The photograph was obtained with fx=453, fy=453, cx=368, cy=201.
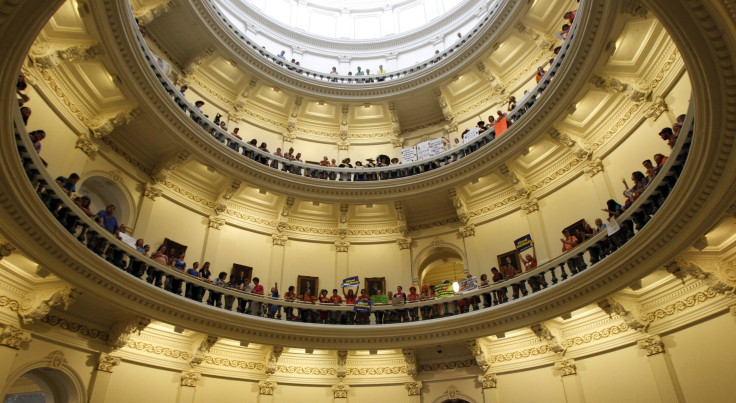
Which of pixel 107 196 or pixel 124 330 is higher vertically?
pixel 107 196

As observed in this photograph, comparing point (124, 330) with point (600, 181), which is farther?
point (600, 181)

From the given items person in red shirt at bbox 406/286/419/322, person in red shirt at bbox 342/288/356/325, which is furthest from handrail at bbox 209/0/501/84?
person in red shirt at bbox 406/286/419/322

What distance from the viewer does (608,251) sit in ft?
36.7

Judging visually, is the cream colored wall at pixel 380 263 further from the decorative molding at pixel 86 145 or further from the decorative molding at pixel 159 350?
the decorative molding at pixel 86 145

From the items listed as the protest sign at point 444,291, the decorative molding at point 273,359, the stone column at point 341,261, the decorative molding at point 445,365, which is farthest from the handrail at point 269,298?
the stone column at point 341,261

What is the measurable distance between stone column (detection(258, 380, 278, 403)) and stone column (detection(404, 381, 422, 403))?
14.3 feet

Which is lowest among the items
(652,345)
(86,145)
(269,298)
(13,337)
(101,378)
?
(101,378)

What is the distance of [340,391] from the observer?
14914 mm

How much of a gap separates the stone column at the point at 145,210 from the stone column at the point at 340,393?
26.6 feet

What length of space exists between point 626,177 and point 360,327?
9.30 metres

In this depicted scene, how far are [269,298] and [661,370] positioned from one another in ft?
Answer: 35.3

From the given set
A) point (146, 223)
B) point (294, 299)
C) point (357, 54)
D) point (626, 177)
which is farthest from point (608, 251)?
point (357, 54)

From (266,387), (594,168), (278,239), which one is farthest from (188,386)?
(594,168)

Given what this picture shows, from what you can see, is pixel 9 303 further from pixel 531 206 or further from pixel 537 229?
pixel 531 206
